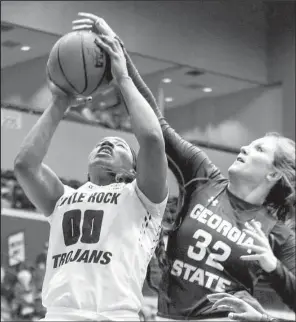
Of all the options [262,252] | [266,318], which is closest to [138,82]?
[262,252]

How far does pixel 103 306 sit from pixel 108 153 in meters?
0.57

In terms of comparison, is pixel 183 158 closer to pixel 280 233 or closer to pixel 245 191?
pixel 245 191

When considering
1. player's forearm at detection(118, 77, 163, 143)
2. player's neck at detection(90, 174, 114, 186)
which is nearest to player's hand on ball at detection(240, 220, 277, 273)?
player's neck at detection(90, 174, 114, 186)

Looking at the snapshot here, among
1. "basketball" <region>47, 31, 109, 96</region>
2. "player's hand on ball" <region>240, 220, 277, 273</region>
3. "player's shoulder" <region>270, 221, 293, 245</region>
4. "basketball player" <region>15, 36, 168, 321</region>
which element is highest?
"basketball" <region>47, 31, 109, 96</region>

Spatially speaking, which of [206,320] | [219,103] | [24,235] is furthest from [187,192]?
[219,103]

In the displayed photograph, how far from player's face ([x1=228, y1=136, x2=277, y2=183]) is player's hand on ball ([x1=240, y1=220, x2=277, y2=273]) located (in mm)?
264

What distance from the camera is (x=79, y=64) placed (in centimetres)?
273

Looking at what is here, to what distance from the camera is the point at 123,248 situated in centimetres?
265

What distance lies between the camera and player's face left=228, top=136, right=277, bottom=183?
3443 millimetres

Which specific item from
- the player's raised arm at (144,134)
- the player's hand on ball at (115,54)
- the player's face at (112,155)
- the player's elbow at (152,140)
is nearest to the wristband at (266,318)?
the player's raised arm at (144,134)

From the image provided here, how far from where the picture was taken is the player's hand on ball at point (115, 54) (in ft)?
8.88

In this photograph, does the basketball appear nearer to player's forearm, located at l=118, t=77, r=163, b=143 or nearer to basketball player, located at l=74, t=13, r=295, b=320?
player's forearm, located at l=118, t=77, r=163, b=143

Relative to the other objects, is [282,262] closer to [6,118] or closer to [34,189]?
[34,189]

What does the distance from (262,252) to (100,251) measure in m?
0.75
